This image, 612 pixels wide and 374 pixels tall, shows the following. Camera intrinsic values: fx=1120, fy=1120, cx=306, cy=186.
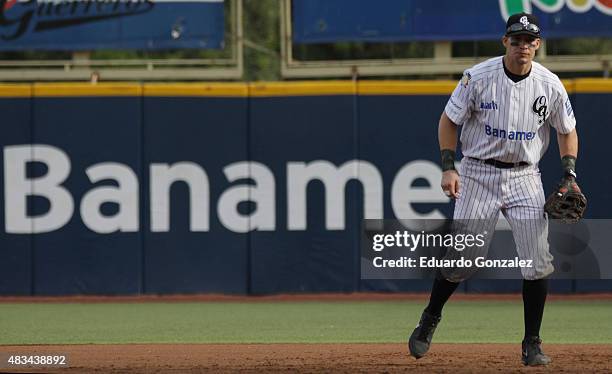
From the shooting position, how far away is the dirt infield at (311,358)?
5.54m

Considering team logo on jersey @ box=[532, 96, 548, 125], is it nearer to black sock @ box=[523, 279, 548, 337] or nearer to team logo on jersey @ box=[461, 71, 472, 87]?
team logo on jersey @ box=[461, 71, 472, 87]

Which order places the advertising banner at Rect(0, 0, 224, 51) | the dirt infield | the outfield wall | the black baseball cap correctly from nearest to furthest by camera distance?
the black baseball cap < the dirt infield < the outfield wall < the advertising banner at Rect(0, 0, 224, 51)

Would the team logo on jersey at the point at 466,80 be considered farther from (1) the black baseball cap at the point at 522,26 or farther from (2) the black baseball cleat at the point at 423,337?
(2) the black baseball cleat at the point at 423,337

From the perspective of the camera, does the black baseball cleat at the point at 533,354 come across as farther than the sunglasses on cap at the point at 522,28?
Yes

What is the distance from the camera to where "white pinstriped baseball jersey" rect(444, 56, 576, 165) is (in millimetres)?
5598

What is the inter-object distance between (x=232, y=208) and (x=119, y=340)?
3.03m

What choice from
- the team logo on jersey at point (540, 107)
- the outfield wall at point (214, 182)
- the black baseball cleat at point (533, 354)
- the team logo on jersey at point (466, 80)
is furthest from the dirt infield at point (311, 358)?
the outfield wall at point (214, 182)

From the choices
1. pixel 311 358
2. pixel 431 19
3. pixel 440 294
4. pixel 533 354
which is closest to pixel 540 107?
pixel 440 294

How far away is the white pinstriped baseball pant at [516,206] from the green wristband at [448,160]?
128 millimetres

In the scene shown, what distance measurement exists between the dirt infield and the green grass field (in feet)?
1.78

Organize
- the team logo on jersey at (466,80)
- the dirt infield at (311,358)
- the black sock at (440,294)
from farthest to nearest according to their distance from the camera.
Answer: the black sock at (440,294) → the team logo on jersey at (466,80) → the dirt infield at (311,358)

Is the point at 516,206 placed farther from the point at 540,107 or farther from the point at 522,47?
the point at 522,47

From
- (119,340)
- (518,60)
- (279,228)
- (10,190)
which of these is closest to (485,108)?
(518,60)

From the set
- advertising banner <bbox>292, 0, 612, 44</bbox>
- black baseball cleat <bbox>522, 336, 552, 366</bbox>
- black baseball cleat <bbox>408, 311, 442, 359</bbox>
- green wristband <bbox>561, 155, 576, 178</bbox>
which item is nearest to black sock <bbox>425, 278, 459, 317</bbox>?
black baseball cleat <bbox>408, 311, 442, 359</bbox>
